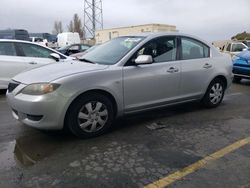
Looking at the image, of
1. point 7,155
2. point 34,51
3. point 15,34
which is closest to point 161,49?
point 7,155

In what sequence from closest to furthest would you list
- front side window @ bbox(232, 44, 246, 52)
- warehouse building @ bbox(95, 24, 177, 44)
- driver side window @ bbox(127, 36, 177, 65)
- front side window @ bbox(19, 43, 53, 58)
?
driver side window @ bbox(127, 36, 177, 65) → front side window @ bbox(19, 43, 53, 58) → front side window @ bbox(232, 44, 246, 52) → warehouse building @ bbox(95, 24, 177, 44)

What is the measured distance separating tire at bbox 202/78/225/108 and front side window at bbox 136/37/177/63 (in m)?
1.23

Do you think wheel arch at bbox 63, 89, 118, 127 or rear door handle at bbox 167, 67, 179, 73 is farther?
rear door handle at bbox 167, 67, 179, 73

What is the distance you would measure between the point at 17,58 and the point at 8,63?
0.91 feet

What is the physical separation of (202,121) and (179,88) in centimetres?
71

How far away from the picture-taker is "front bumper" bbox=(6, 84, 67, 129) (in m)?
4.05

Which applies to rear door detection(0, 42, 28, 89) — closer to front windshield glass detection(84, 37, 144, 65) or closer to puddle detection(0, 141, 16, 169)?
front windshield glass detection(84, 37, 144, 65)

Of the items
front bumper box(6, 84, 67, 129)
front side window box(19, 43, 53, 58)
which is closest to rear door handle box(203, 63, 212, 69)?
front bumper box(6, 84, 67, 129)

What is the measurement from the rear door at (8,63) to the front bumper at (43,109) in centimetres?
395

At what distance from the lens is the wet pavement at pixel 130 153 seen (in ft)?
10.7

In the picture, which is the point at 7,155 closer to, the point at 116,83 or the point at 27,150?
the point at 27,150

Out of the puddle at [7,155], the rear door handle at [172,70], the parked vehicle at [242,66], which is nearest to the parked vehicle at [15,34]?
the parked vehicle at [242,66]

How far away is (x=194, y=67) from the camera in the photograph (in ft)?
18.6

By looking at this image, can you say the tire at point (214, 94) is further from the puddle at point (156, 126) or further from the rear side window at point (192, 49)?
the puddle at point (156, 126)
